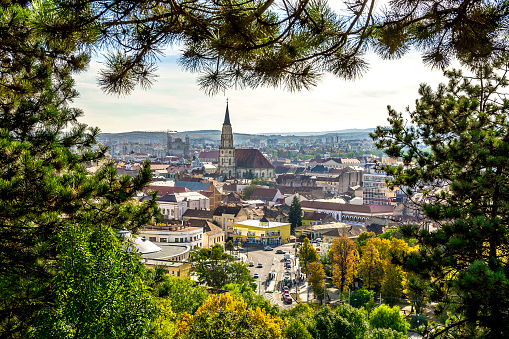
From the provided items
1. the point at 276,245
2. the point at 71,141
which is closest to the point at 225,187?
the point at 276,245

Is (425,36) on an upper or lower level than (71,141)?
upper

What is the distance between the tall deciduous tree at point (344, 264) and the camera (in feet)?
77.5

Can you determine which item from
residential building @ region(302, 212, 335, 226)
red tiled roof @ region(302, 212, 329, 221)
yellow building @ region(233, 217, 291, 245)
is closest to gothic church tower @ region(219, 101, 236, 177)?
red tiled roof @ region(302, 212, 329, 221)

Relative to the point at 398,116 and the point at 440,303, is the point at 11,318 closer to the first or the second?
the point at 440,303

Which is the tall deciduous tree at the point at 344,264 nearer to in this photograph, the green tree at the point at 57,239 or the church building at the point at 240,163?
the green tree at the point at 57,239

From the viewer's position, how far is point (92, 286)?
3617 millimetres

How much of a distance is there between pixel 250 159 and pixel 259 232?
51.5 meters

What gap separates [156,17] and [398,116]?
2.47 metres

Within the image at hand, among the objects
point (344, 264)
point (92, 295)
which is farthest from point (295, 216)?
point (92, 295)

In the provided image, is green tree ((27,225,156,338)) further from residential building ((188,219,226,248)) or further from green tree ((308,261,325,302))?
residential building ((188,219,226,248))

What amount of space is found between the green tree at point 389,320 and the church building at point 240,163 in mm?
72508

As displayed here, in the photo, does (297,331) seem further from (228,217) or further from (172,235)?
(228,217)

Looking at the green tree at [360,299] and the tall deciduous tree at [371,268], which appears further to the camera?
the tall deciduous tree at [371,268]

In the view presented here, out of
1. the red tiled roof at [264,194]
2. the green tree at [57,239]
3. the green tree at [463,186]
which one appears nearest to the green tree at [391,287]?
the green tree at [463,186]
